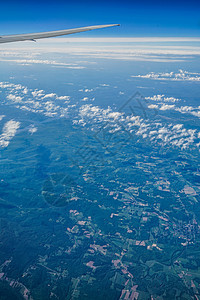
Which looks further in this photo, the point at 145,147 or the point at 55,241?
the point at 145,147

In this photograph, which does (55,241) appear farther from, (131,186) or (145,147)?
(145,147)

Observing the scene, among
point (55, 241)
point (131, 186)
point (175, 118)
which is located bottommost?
point (55, 241)

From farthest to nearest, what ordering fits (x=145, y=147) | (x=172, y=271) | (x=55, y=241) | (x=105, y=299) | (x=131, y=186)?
(x=145, y=147) → (x=131, y=186) → (x=55, y=241) → (x=172, y=271) → (x=105, y=299)

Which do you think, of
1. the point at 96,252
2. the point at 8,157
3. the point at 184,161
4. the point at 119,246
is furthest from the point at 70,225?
the point at 184,161

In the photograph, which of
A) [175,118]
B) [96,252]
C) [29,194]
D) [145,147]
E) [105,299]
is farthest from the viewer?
[175,118]

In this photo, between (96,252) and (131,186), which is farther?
(131,186)

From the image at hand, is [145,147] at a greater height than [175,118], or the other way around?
[175,118]

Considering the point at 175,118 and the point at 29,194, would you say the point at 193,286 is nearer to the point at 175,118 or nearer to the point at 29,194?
the point at 29,194

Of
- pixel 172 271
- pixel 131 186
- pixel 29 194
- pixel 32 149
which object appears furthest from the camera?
pixel 32 149

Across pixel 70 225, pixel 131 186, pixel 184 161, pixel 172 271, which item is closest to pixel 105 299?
pixel 172 271
